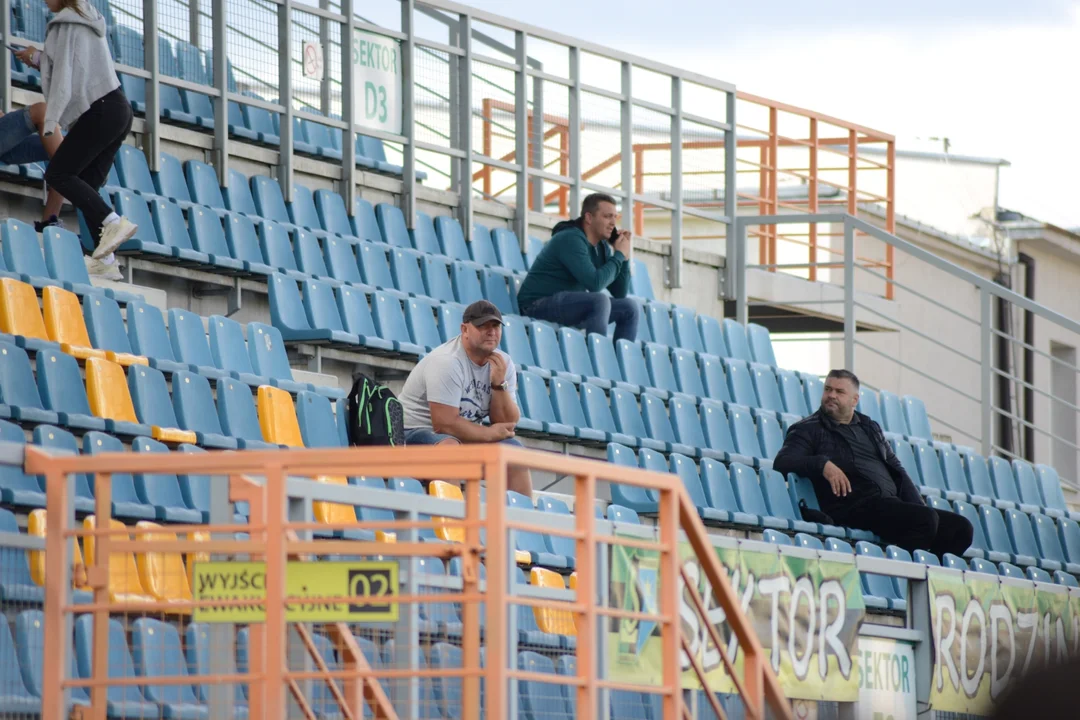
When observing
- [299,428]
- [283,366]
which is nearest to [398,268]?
[283,366]

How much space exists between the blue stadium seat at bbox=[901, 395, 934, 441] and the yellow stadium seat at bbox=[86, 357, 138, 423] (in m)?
6.34

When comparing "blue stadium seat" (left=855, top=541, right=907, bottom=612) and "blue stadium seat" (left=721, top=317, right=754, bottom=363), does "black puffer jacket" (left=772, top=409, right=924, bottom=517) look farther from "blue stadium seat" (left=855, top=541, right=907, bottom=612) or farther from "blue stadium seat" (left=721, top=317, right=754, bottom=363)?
"blue stadium seat" (left=721, top=317, right=754, bottom=363)

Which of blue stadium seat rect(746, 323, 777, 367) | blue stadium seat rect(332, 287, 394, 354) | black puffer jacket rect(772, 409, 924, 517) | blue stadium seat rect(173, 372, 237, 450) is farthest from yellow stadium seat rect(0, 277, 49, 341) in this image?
blue stadium seat rect(746, 323, 777, 367)

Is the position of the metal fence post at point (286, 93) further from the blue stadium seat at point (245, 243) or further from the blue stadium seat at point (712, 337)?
the blue stadium seat at point (712, 337)

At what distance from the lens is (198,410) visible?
252 inches

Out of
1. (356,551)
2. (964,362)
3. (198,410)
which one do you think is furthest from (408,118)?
(964,362)

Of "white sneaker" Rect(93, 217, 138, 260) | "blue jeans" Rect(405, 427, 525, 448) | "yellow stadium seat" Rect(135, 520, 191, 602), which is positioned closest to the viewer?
"yellow stadium seat" Rect(135, 520, 191, 602)

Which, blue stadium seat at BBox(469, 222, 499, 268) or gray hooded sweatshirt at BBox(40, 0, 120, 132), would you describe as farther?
blue stadium seat at BBox(469, 222, 499, 268)

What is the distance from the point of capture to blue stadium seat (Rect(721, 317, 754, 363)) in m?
10.9

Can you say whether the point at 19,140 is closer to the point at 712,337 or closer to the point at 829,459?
the point at 829,459

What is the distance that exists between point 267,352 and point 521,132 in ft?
12.3

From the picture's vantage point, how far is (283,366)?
741cm

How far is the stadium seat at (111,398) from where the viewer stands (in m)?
5.98

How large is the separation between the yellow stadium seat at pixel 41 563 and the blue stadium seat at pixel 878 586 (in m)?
4.11
